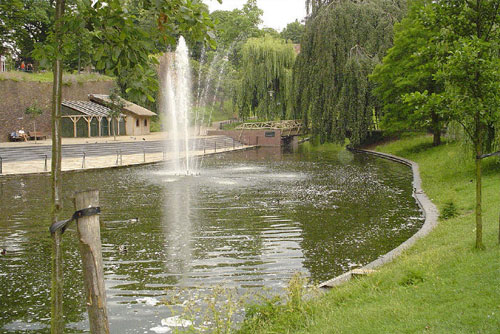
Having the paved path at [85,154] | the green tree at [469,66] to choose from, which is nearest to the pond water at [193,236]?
the green tree at [469,66]

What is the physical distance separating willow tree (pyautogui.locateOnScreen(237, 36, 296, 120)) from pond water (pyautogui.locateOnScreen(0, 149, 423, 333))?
25.7 metres

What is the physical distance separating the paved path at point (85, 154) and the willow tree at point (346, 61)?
32.5ft

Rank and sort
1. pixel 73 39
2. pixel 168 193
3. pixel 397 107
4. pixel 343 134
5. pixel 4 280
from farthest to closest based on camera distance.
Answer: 1. pixel 343 134
2. pixel 397 107
3. pixel 168 193
4. pixel 4 280
5. pixel 73 39

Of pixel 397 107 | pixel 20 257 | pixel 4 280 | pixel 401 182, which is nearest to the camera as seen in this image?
pixel 4 280

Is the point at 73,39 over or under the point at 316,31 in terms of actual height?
under

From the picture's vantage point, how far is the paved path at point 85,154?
28984 millimetres

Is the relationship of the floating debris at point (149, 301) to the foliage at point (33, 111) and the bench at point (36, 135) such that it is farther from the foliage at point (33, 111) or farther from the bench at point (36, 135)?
the foliage at point (33, 111)

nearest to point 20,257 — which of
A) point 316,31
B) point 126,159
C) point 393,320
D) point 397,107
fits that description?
point 393,320

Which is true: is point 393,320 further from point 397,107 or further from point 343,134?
point 343,134

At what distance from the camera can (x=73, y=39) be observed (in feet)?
15.0

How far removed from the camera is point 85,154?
36438 millimetres

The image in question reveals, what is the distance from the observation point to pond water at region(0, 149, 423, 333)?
846 cm

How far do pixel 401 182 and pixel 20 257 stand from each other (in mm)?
16596

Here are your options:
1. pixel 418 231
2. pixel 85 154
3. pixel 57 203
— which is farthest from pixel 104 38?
pixel 85 154
